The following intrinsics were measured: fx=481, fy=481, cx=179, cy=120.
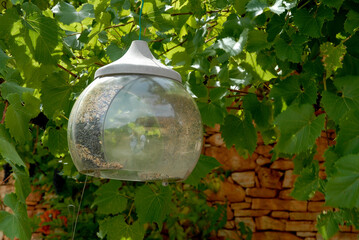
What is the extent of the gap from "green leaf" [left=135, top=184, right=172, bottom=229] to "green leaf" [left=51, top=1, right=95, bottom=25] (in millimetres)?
581

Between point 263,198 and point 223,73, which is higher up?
point 223,73

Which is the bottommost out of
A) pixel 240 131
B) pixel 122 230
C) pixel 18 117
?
pixel 122 230

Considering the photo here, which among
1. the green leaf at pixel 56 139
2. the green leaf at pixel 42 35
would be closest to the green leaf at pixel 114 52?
the green leaf at pixel 42 35

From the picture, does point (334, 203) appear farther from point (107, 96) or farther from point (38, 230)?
point (38, 230)

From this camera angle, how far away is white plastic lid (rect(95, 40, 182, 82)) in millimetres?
932

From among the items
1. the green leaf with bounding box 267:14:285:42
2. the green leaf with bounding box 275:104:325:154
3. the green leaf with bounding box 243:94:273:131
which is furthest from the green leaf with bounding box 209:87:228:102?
the green leaf with bounding box 275:104:325:154

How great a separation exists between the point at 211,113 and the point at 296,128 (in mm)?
418

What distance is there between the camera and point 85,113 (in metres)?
0.95

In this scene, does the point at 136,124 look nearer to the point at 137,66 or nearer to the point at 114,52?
the point at 137,66

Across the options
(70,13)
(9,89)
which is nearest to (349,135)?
(9,89)

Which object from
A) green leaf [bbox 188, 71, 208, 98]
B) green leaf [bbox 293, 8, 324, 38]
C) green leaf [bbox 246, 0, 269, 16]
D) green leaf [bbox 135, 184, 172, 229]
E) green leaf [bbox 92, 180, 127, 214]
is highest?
green leaf [bbox 246, 0, 269, 16]

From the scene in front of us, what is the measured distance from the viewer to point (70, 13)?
156 centimetres

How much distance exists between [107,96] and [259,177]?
9.35ft

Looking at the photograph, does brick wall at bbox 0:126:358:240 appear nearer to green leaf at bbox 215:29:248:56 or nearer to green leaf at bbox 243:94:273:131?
green leaf at bbox 243:94:273:131
